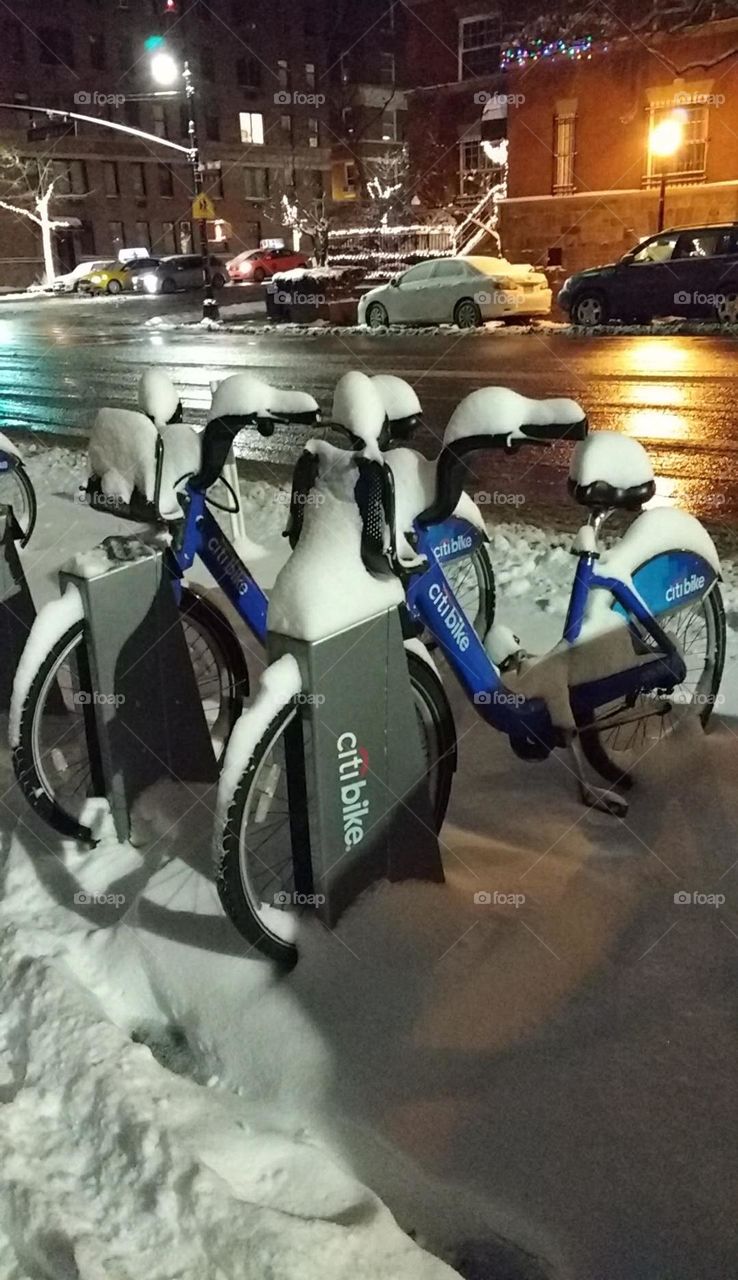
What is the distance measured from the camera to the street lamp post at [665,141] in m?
25.2

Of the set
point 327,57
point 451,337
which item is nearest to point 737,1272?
point 451,337

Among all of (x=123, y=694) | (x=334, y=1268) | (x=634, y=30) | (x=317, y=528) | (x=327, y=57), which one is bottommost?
(x=334, y=1268)

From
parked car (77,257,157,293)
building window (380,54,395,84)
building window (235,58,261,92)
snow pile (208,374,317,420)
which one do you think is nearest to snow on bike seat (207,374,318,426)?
snow pile (208,374,317,420)

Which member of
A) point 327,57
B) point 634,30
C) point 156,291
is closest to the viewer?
point 634,30

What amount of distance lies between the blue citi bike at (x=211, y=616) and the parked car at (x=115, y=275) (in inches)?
1556

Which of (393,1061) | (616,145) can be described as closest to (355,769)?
(393,1061)

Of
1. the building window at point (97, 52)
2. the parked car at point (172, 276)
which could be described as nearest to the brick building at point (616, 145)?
the parked car at point (172, 276)

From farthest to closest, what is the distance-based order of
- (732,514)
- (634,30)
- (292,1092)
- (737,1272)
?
(634,30) → (732,514) → (292,1092) → (737,1272)

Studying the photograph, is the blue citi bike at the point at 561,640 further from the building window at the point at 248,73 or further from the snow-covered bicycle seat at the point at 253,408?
the building window at the point at 248,73

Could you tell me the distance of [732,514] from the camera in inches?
273

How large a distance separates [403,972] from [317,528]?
121cm

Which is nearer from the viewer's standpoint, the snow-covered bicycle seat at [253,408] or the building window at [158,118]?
the snow-covered bicycle seat at [253,408]

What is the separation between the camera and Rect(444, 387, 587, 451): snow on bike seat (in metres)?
3.13

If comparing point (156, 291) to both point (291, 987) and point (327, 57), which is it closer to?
point (327, 57)
